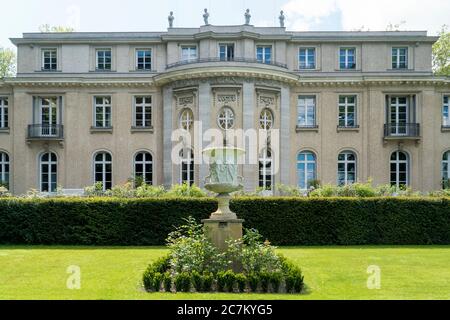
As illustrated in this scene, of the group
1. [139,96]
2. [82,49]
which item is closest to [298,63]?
[139,96]

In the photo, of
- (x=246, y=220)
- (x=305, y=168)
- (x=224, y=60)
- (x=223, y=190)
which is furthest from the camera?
(x=305, y=168)

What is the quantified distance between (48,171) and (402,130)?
942 inches

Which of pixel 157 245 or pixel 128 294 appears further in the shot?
pixel 157 245

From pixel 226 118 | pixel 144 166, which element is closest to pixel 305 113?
pixel 226 118

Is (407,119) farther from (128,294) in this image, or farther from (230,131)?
(128,294)

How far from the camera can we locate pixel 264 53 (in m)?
33.2

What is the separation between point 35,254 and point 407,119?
2574 cm

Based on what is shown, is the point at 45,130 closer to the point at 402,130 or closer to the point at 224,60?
the point at 224,60

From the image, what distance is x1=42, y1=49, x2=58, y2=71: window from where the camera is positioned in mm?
34031

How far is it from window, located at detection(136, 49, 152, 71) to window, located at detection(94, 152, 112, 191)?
6.47 meters

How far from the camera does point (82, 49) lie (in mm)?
33875

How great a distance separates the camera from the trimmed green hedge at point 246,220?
19.8 metres

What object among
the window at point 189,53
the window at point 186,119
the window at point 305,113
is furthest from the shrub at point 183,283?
the window at point 189,53

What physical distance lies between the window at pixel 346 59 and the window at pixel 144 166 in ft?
47.9
